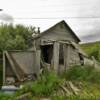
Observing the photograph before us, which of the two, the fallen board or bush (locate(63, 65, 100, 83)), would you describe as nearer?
bush (locate(63, 65, 100, 83))

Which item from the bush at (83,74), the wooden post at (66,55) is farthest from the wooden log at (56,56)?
the bush at (83,74)

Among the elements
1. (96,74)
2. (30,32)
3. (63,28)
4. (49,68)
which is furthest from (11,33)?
(96,74)

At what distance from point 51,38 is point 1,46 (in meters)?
8.66

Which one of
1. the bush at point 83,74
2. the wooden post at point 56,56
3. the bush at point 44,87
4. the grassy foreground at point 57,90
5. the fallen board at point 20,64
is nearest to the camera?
the grassy foreground at point 57,90

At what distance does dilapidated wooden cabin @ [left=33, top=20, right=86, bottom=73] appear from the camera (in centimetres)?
2326

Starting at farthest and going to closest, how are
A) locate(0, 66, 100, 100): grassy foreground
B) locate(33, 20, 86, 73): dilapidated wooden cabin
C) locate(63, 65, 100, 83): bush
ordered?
locate(33, 20, 86, 73): dilapidated wooden cabin < locate(63, 65, 100, 83): bush < locate(0, 66, 100, 100): grassy foreground

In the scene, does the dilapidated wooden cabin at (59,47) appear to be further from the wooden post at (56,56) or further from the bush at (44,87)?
the bush at (44,87)

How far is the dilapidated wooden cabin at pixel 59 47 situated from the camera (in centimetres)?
2326

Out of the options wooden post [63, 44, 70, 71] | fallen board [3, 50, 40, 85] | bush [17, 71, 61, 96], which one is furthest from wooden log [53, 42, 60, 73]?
bush [17, 71, 61, 96]

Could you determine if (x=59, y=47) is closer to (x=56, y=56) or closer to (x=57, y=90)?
(x=56, y=56)

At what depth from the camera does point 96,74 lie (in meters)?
19.9

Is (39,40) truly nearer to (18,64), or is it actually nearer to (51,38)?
(51,38)

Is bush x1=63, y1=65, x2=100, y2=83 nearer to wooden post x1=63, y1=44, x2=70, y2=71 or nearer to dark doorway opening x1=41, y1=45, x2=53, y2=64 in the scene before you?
wooden post x1=63, y1=44, x2=70, y2=71

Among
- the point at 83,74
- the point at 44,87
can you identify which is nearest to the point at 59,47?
the point at 83,74
